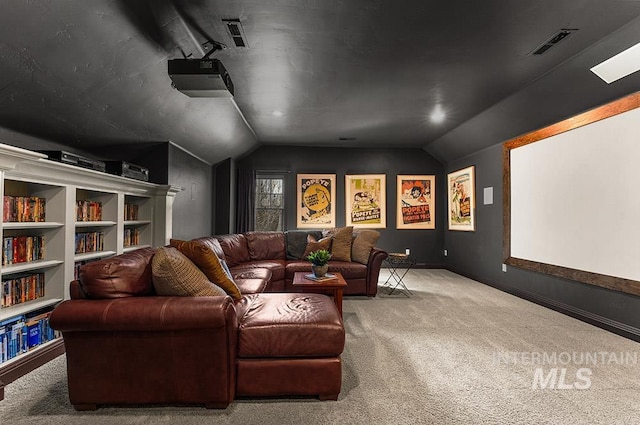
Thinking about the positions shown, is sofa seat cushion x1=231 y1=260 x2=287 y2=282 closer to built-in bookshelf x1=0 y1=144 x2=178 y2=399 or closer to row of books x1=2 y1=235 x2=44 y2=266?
built-in bookshelf x1=0 y1=144 x2=178 y2=399

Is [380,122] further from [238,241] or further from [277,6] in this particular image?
[277,6]

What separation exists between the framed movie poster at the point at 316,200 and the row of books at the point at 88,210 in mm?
4431

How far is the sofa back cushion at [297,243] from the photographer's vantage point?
558 cm

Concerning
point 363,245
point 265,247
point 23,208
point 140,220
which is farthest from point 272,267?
point 23,208

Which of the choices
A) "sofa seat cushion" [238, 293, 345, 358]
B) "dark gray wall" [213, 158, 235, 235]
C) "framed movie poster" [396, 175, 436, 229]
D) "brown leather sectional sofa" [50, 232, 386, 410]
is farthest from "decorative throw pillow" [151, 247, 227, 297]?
"framed movie poster" [396, 175, 436, 229]

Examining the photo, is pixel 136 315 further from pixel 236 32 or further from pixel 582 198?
pixel 582 198

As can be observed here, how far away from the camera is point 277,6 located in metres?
2.51

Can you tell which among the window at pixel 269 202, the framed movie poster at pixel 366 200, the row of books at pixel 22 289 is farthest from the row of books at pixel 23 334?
the framed movie poster at pixel 366 200

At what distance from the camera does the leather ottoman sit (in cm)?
206

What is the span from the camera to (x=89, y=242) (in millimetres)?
3428

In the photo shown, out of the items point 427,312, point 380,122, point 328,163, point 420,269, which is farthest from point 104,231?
point 420,269

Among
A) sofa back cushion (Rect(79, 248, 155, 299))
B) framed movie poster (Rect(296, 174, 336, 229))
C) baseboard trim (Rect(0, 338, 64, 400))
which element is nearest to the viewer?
sofa back cushion (Rect(79, 248, 155, 299))

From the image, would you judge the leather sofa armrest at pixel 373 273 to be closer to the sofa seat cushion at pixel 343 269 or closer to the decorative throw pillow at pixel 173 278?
the sofa seat cushion at pixel 343 269

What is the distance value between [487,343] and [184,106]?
4.14m
